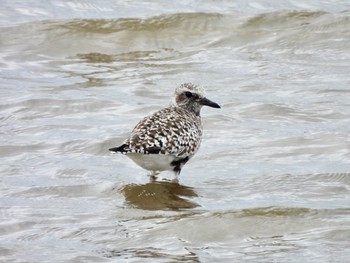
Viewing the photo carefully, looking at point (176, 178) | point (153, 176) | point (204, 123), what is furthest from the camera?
point (204, 123)

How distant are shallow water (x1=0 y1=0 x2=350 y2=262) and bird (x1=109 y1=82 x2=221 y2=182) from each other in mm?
292

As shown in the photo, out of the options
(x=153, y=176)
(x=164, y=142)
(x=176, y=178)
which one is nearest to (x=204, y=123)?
(x=153, y=176)

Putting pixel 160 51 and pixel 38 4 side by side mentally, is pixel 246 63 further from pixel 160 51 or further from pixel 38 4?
pixel 38 4

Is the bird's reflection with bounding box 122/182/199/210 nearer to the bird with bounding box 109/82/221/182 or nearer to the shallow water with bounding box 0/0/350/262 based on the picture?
the shallow water with bounding box 0/0/350/262

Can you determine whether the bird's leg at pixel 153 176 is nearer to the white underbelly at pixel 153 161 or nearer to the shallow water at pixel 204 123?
the shallow water at pixel 204 123

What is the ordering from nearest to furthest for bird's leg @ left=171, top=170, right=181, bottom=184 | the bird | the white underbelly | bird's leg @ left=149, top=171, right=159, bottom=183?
the bird, the white underbelly, bird's leg @ left=171, top=170, right=181, bottom=184, bird's leg @ left=149, top=171, right=159, bottom=183

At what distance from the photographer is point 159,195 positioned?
1067 cm

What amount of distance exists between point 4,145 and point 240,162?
8.91ft

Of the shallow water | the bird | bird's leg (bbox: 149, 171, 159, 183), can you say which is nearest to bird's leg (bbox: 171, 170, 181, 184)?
the bird

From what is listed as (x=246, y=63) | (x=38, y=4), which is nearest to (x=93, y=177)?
(x=246, y=63)

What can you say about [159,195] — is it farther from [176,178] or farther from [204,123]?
[204,123]

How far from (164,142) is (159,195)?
538 millimetres

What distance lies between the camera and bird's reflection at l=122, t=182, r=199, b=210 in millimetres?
10250

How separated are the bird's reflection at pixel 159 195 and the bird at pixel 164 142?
0.18 metres
